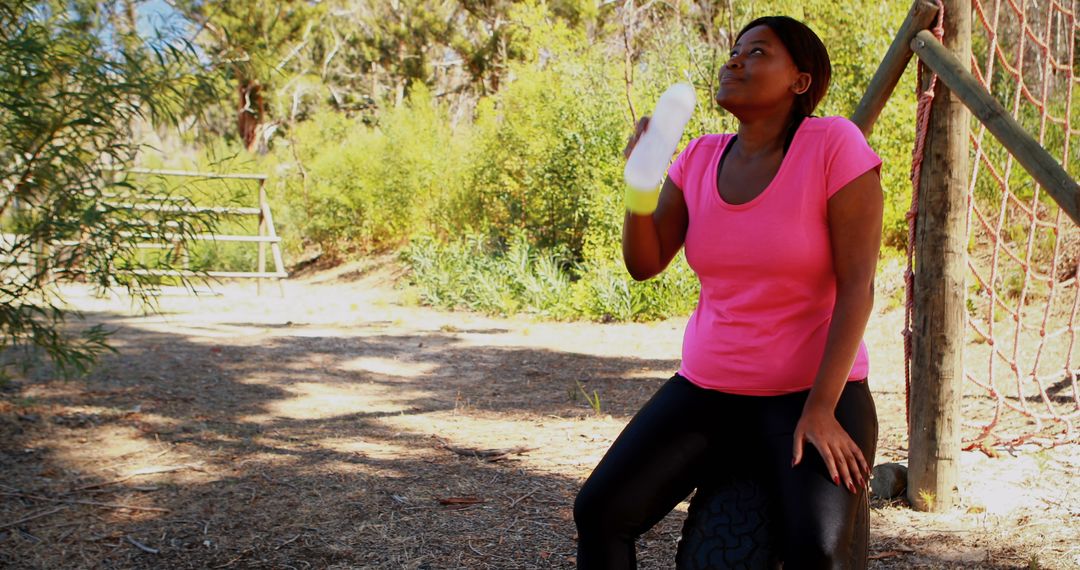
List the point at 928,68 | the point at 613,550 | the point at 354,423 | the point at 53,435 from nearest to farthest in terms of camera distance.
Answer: the point at 613,550, the point at 928,68, the point at 53,435, the point at 354,423

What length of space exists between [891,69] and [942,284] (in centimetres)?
70

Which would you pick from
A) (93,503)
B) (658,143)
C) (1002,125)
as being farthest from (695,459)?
(93,503)

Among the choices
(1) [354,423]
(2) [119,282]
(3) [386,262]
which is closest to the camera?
(2) [119,282]

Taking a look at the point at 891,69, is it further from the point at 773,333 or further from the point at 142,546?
the point at 142,546

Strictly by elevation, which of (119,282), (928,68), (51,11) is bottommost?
(119,282)

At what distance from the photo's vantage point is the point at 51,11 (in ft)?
13.0

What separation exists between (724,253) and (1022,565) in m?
1.52

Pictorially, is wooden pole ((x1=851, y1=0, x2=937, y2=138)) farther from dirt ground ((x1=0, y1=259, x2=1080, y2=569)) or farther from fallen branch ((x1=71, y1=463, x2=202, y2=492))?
fallen branch ((x1=71, y1=463, x2=202, y2=492))

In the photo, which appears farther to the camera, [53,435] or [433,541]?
[53,435]

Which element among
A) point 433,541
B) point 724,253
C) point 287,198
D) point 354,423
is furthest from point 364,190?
point 724,253

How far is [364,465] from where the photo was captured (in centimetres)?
378

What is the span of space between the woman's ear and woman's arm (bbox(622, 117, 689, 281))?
319 mm

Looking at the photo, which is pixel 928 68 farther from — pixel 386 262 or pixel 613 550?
pixel 386 262

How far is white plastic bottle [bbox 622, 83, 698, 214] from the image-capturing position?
1.77 meters
